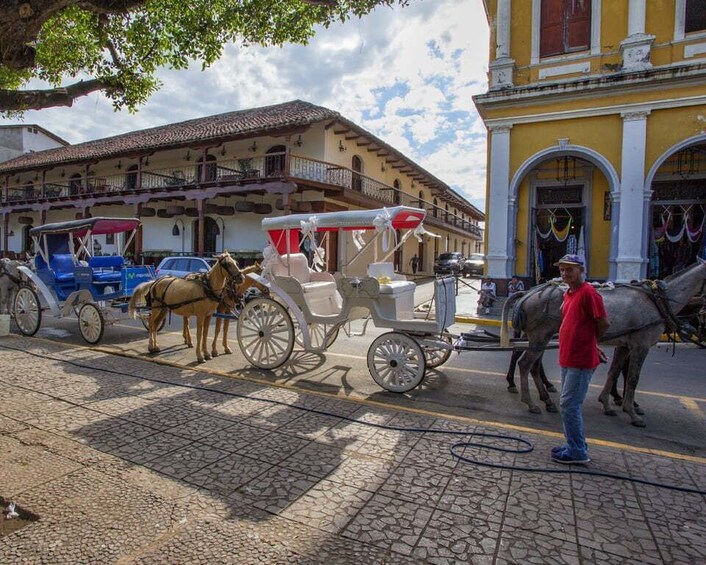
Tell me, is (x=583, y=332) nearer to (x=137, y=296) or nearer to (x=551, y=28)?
(x=137, y=296)

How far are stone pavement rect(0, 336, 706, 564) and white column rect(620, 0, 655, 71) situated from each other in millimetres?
11104

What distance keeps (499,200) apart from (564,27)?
4.97 m

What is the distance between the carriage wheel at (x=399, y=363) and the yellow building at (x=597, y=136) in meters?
8.24

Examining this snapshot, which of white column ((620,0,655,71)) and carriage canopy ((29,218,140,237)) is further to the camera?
white column ((620,0,655,71))

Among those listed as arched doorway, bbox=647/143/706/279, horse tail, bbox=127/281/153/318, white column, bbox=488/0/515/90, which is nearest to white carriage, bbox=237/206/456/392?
horse tail, bbox=127/281/153/318

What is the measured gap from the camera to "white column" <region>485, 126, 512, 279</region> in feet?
41.7

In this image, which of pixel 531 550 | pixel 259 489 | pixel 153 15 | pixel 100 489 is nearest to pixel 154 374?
pixel 100 489

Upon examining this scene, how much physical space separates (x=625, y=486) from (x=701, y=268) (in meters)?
3.14

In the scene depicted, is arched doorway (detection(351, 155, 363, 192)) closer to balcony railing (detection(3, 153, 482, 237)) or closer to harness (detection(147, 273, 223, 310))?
balcony railing (detection(3, 153, 482, 237))

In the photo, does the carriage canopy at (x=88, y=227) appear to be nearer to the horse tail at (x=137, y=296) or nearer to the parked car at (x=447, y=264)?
the horse tail at (x=137, y=296)

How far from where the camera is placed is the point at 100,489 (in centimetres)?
316

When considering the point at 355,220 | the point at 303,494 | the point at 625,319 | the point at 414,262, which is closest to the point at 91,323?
the point at 355,220

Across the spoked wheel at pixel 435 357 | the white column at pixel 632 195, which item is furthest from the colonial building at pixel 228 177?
the spoked wheel at pixel 435 357

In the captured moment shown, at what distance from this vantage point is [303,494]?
3156 mm
